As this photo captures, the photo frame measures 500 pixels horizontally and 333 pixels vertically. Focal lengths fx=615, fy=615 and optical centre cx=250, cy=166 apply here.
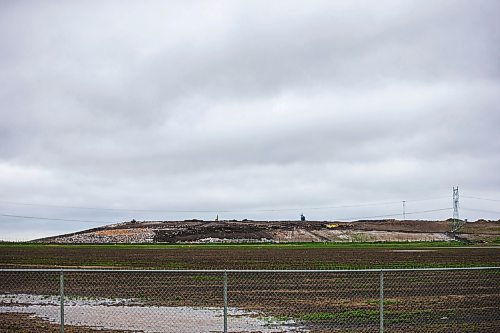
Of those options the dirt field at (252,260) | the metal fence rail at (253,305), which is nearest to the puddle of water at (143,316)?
the metal fence rail at (253,305)

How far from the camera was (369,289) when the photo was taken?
24625 millimetres

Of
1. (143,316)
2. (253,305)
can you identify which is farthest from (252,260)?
(143,316)

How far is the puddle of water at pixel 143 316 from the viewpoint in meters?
15.8

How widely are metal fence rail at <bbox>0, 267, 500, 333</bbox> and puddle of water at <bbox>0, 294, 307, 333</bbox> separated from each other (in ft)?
0.09

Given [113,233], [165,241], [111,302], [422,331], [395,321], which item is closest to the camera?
[422,331]

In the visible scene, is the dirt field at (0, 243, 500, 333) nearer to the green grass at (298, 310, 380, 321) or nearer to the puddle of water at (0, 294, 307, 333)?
the green grass at (298, 310, 380, 321)

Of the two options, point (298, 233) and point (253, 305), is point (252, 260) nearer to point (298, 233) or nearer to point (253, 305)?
point (253, 305)

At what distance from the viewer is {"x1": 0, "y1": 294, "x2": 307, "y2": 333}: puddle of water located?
623 inches

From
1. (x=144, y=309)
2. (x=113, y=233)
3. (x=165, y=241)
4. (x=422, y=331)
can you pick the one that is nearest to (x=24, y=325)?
(x=144, y=309)

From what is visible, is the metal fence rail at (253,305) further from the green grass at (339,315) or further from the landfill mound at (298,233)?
the landfill mound at (298,233)

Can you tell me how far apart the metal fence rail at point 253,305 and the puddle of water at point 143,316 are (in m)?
0.03

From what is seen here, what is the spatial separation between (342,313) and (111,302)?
24.9 feet

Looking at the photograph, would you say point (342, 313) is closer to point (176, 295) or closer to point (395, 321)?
point (395, 321)

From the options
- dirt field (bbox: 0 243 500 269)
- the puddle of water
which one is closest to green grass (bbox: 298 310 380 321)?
the puddle of water
